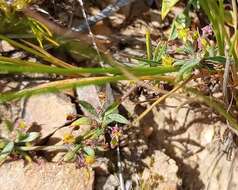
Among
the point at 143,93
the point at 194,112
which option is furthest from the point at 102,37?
the point at 194,112

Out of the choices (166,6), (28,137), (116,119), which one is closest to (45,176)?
(28,137)

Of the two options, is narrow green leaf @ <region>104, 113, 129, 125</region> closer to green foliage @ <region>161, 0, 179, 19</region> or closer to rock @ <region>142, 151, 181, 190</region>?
rock @ <region>142, 151, 181, 190</region>

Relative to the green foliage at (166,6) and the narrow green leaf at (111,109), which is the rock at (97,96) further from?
the green foliage at (166,6)

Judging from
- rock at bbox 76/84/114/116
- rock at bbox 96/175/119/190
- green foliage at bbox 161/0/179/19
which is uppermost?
green foliage at bbox 161/0/179/19

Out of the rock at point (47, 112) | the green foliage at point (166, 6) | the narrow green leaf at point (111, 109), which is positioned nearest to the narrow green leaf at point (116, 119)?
the narrow green leaf at point (111, 109)

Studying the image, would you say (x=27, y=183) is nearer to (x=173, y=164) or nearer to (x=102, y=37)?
(x=173, y=164)

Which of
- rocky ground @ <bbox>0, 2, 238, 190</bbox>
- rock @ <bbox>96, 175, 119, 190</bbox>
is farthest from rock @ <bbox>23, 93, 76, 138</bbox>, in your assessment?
rock @ <bbox>96, 175, 119, 190</bbox>

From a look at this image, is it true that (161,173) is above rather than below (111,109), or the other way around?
below

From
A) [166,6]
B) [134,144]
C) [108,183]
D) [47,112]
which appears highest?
[166,6]

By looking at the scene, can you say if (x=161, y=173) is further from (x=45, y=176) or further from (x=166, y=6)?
(x=166, y=6)
